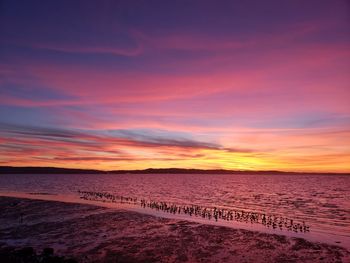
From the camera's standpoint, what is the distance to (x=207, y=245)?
27.0m

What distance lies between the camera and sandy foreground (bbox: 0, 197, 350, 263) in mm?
23406

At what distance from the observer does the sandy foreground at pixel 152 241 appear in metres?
23.4

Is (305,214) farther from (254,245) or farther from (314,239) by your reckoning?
(254,245)

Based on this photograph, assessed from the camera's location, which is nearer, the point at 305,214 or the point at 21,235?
the point at 21,235

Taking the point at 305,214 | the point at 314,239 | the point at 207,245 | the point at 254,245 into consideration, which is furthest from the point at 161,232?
the point at 305,214

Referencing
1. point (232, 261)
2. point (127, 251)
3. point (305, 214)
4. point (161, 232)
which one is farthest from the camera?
point (305, 214)

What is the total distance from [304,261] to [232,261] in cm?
537

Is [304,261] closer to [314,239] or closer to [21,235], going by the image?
[314,239]

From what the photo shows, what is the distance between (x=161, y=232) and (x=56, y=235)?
34.8ft

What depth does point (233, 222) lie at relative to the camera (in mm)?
41438

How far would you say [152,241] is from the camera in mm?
28047

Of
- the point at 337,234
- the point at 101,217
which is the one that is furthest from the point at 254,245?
the point at 101,217

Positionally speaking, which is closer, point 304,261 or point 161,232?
point 304,261

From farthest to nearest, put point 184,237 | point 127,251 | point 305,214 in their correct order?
point 305,214 < point 184,237 < point 127,251
